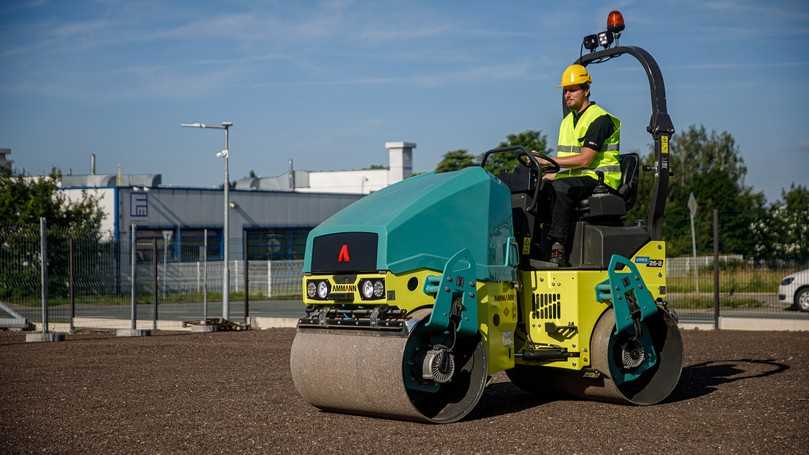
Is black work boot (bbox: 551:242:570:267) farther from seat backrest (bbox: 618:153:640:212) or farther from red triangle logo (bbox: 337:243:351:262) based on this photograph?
red triangle logo (bbox: 337:243:351:262)

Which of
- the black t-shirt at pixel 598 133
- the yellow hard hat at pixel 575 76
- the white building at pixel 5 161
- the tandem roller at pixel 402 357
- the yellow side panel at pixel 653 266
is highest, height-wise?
the white building at pixel 5 161

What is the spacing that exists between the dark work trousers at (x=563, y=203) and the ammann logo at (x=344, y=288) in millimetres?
2147

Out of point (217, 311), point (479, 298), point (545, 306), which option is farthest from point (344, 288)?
point (217, 311)

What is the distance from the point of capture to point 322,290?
8438mm

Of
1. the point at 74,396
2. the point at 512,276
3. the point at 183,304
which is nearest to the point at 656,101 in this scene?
the point at 512,276

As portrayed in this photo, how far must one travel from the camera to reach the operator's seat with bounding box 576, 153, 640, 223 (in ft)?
31.4

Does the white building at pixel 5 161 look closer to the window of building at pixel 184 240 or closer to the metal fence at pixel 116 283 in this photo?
the window of building at pixel 184 240

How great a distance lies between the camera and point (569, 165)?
31.4ft

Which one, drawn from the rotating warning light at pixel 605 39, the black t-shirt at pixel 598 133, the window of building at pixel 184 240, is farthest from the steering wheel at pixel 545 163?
the window of building at pixel 184 240

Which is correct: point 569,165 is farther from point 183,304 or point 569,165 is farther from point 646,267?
point 183,304

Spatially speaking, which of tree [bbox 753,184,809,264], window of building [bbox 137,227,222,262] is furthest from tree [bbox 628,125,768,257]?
window of building [bbox 137,227,222,262]

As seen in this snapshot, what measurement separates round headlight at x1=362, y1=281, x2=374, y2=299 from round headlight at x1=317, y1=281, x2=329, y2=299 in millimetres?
423

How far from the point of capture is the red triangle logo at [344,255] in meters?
8.24

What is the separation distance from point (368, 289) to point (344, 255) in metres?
0.38
